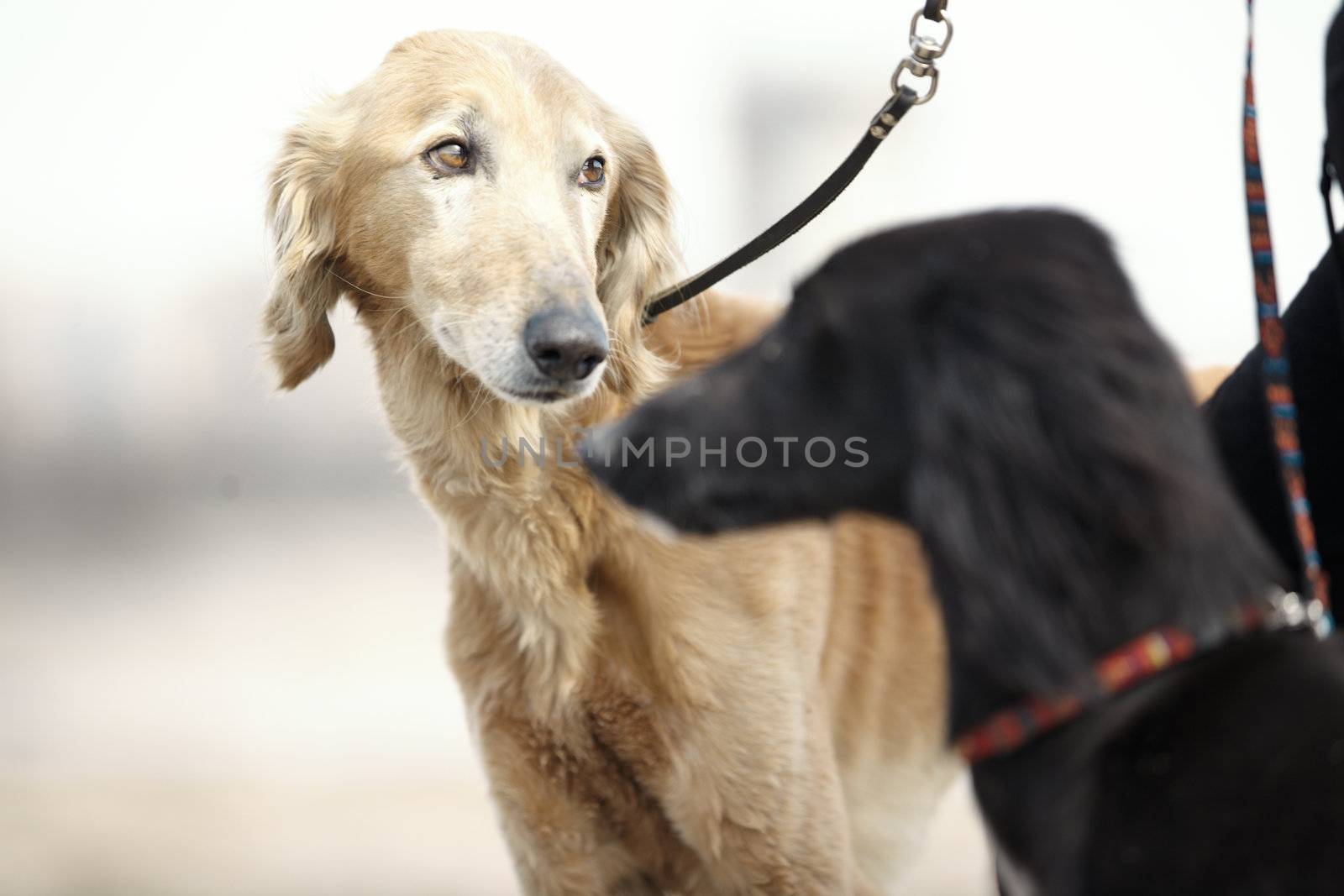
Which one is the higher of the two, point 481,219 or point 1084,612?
point 481,219

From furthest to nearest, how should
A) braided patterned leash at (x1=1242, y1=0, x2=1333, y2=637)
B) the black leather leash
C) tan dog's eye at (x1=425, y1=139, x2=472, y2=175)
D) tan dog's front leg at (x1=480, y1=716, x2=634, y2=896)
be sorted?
tan dog's front leg at (x1=480, y1=716, x2=634, y2=896), tan dog's eye at (x1=425, y1=139, x2=472, y2=175), the black leather leash, braided patterned leash at (x1=1242, y1=0, x2=1333, y2=637)

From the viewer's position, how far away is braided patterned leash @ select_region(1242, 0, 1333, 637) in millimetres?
1443

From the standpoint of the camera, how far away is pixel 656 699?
7.04ft

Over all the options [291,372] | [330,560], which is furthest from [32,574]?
[291,372]

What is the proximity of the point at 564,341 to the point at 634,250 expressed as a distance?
0.49m

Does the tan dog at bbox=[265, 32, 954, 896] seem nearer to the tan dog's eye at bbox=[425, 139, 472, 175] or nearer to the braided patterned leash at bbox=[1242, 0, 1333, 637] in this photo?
the tan dog's eye at bbox=[425, 139, 472, 175]

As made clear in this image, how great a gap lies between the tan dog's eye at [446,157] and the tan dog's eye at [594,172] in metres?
0.22

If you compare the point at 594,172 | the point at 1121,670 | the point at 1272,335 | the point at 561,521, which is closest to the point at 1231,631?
the point at 1121,670

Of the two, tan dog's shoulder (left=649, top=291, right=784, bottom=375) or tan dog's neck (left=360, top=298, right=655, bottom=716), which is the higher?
tan dog's shoulder (left=649, top=291, right=784, bottom=375)

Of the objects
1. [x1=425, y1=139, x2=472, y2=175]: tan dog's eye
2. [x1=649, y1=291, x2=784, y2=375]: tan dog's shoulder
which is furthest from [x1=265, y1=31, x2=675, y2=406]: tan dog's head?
[x1=649, y1=291, x2=784, y2=375]: tan dog's shoulder

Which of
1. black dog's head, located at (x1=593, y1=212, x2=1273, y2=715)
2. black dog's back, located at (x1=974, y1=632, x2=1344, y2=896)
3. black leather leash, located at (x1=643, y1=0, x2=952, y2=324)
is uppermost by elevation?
black leather leash, located at (x1=643, y1=0, x2=952, y2=324)

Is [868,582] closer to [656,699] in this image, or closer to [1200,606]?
[656,699]

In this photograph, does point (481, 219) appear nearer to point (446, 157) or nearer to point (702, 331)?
point (446, 157)

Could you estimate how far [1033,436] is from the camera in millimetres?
1192
